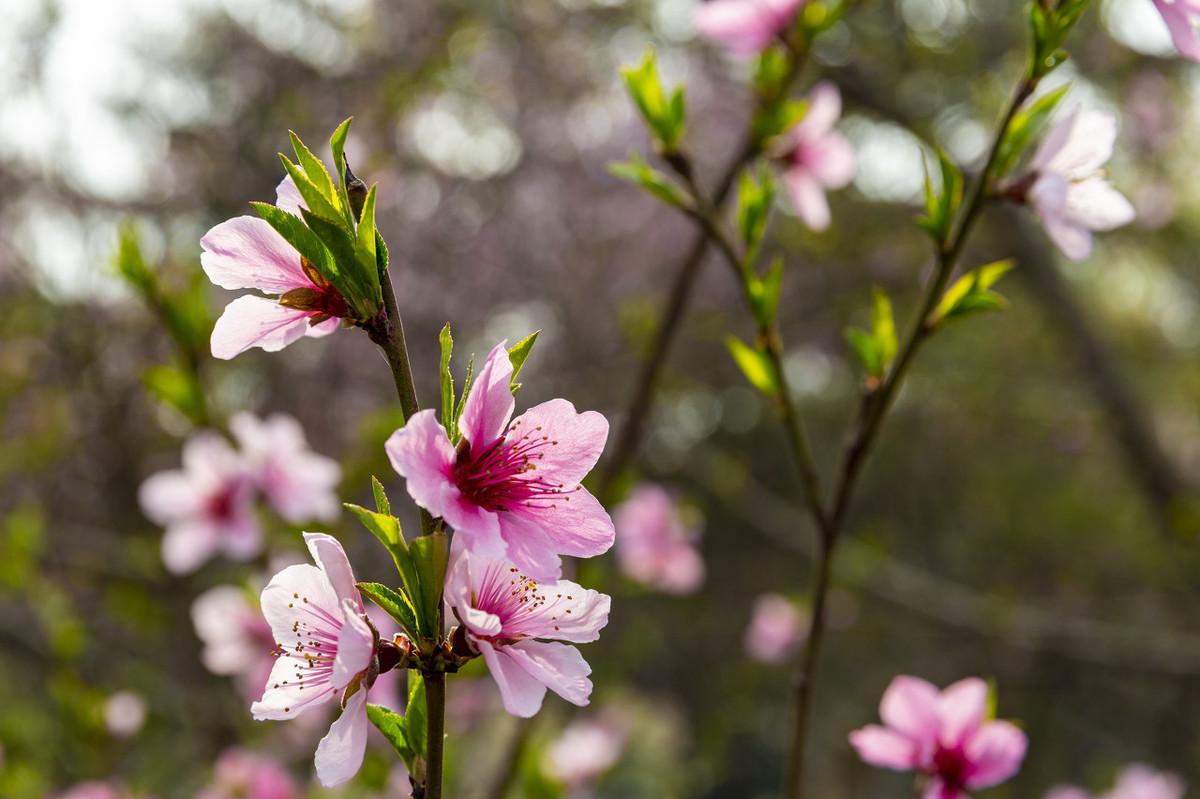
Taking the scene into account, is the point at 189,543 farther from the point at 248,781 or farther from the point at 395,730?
the point at 395,730

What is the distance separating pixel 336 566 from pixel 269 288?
231 millimetres

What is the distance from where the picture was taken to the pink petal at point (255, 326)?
31.2 inches

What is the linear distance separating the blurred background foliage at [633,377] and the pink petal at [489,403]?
1.76ft

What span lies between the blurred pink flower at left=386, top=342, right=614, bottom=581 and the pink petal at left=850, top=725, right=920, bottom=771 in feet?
1.65

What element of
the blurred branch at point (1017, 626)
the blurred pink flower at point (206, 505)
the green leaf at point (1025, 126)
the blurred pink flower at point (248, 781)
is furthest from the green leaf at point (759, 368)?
the blurred branch at point (1017, 626)

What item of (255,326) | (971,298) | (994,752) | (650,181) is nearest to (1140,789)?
(994,752)

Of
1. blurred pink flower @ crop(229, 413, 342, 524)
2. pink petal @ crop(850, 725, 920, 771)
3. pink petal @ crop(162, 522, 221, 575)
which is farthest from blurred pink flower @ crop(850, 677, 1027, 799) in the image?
pink petal @ crop(162, 522, 221, 575)

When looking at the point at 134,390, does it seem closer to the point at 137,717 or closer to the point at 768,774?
the point at 137,717

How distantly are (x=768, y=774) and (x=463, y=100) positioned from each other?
21.6 feet

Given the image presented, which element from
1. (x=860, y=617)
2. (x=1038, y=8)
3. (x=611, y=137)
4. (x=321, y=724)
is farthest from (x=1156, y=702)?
(x=1038, y=8)

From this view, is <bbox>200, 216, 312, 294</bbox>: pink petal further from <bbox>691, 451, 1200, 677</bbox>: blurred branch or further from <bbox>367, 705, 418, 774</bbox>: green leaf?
<bbox>691, 451, 1200, 677</bbox>: blurred branch

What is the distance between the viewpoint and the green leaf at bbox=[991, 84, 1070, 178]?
1065 mm

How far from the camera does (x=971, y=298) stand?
1095mm

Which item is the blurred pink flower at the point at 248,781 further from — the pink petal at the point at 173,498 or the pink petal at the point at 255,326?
the pink petal at the point at 255,326
